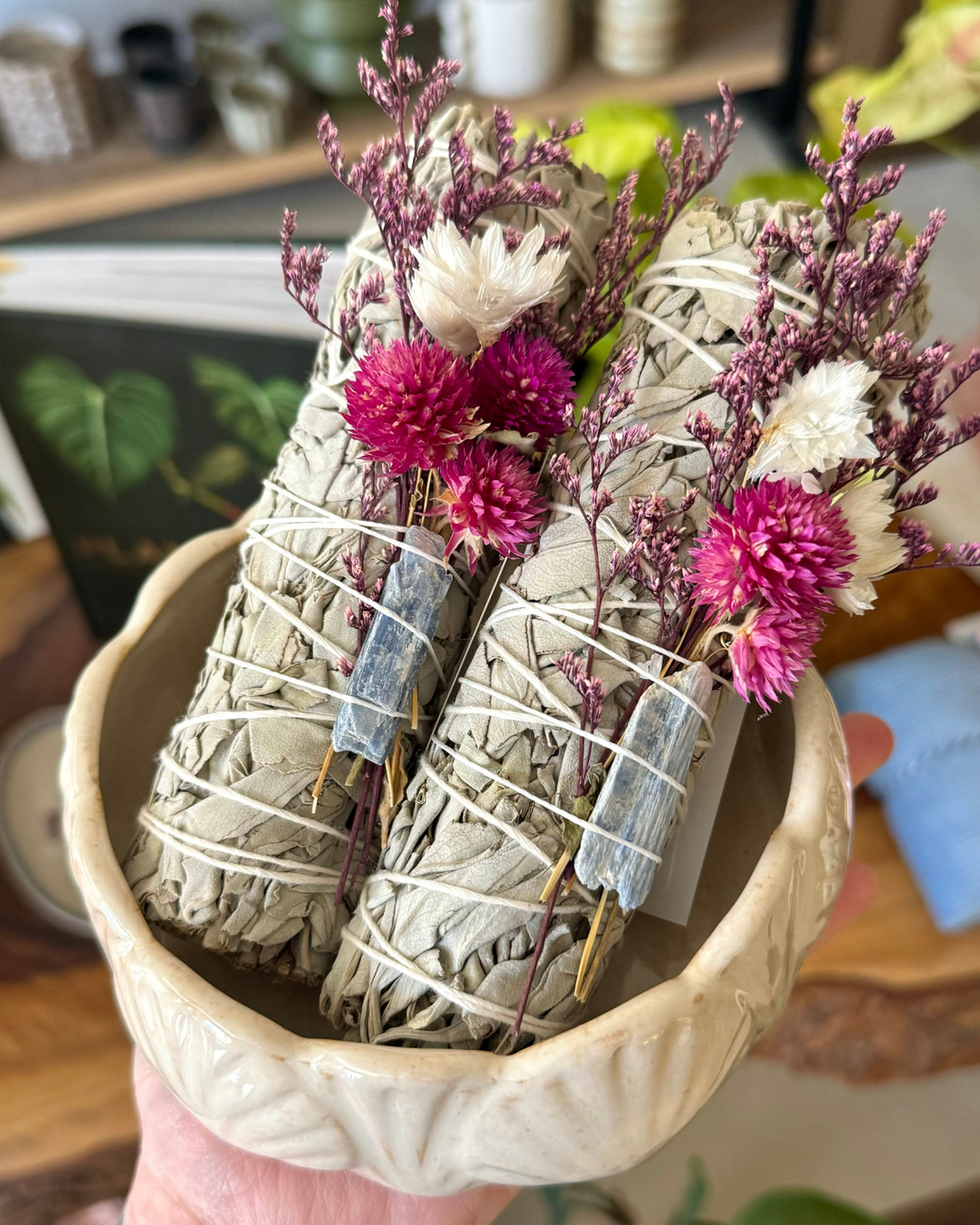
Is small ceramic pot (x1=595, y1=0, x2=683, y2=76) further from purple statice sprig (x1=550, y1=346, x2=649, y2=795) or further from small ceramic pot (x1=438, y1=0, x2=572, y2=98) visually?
purple statice sprig (x1=550, y1=346, x2=649, y2=795)

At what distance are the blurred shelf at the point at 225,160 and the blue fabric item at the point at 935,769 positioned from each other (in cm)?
67

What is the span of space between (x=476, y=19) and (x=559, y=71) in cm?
11

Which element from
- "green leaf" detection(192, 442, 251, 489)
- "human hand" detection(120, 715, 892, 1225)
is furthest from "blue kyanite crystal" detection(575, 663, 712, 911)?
"green leaf" detection(192, 442, 251, 489)

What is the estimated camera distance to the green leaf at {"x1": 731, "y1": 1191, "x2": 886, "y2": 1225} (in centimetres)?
58

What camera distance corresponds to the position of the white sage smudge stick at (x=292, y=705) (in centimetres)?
36

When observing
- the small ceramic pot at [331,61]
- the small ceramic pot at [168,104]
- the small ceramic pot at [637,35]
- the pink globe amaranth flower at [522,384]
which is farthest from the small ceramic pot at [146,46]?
the pink globe amaranth flower at [522,384]

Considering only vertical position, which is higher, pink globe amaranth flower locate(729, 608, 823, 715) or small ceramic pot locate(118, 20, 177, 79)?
small ceramic pot locate(118, 20, 177, 79)

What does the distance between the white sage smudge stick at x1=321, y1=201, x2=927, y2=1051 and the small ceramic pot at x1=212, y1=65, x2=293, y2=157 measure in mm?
815

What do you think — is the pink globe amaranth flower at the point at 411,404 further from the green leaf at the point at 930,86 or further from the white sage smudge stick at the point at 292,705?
the green leaf at the point at 930,86

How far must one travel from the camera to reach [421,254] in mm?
313

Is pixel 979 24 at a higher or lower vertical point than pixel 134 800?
higher

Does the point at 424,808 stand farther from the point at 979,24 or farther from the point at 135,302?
the point at 979,24

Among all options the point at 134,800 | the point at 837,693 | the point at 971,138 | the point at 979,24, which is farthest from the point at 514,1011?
the point at 971,138

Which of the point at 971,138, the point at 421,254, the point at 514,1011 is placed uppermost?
the point at 421,254
